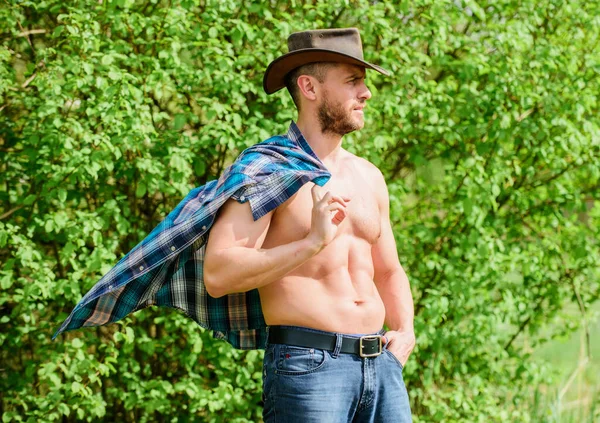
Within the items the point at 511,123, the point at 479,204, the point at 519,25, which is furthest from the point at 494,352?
the point at 519,25

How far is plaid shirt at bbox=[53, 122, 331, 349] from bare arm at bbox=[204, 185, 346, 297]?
1.8 inches

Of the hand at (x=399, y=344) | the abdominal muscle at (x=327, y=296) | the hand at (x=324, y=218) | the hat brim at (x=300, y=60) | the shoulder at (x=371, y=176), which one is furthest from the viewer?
the shoulder at (x=371, y=176)

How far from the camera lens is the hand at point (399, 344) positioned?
311cm

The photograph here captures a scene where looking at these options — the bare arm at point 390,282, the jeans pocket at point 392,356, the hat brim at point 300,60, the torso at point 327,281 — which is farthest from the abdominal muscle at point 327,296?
the hat brim at point 300,60

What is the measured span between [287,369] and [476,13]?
3014 mm

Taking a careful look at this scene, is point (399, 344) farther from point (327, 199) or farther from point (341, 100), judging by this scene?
point (341, 100)

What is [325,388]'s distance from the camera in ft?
9.09

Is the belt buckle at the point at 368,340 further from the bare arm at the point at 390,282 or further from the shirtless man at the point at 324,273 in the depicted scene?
the bare arm at the point at 390,282

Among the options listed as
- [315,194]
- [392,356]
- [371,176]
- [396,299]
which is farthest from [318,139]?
[392,356]

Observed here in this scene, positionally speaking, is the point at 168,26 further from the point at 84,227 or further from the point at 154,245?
the point at 154,245

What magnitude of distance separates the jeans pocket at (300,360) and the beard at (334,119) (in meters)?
0.76

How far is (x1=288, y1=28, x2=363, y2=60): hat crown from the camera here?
9.87ft

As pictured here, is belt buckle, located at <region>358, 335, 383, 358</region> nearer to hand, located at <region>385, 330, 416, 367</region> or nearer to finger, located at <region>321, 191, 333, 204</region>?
hand, located at <region>385, 330, 416, 367</region>

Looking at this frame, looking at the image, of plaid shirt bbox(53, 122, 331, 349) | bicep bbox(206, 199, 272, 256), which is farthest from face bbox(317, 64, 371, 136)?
bicep bbox(206, 199, 272, 256)
